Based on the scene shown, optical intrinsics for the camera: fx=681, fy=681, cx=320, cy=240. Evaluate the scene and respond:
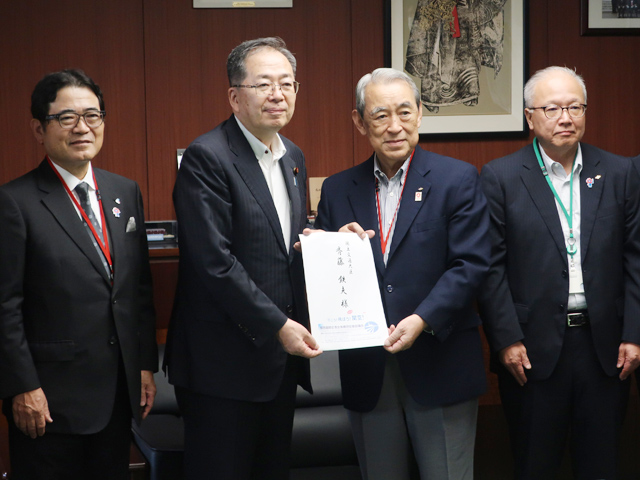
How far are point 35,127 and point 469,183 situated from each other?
1.34 m

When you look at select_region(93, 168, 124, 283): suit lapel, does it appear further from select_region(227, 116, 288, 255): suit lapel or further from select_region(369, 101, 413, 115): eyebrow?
select_region(369, 101, 413, 115): eyebrow

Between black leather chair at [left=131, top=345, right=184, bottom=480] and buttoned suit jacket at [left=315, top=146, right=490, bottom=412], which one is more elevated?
buttoned suit jacket at [left=315, top=146, right=490, bottom=412]

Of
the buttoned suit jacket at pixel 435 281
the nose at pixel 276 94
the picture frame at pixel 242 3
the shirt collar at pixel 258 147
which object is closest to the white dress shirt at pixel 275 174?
the shirt collar at pixel 258 147

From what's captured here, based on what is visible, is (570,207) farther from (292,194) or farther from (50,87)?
(50,87)

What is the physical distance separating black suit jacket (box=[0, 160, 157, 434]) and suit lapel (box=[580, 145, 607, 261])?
1.50 meters

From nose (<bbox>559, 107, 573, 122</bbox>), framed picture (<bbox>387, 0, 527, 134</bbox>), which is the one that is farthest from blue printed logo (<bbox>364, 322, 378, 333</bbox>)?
framed picture (<bbox>387, 0, 527, 134</bbox>)

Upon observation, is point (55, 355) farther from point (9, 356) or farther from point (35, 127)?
point (35, 127)

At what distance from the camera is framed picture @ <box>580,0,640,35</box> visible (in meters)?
3.81

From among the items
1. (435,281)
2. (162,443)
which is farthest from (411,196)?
(162,443)

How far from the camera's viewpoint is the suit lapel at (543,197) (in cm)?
227

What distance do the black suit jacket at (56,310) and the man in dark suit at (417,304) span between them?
29.4 inches

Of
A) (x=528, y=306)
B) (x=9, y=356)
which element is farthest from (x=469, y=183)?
(x=9, y=356)

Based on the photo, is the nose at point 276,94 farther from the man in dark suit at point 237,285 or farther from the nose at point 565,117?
the nose at point 565,117

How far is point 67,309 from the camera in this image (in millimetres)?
1935
